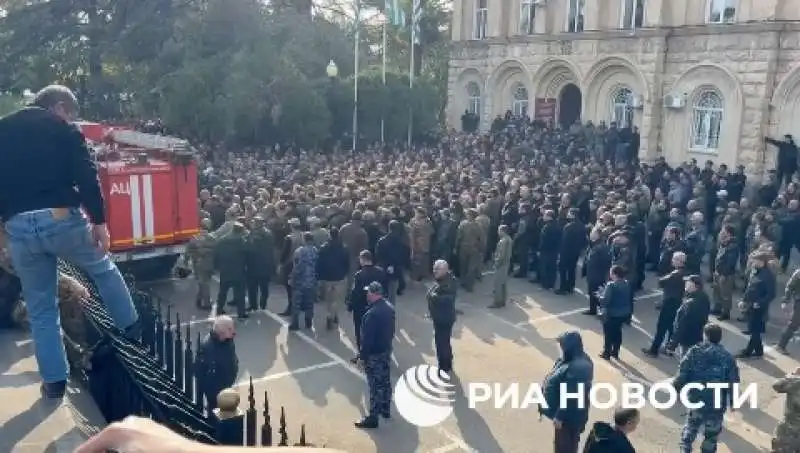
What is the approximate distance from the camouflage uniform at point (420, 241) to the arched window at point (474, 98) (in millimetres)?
21195

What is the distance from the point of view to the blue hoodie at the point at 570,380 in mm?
6293

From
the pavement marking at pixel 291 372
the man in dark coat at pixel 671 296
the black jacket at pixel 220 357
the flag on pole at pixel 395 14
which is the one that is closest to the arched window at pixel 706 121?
the flag on pole at pixel 395 14

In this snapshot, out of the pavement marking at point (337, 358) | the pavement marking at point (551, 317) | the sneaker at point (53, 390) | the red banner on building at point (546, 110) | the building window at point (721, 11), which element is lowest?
the pavement marking at point (337, 358)

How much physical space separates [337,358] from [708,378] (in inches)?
194

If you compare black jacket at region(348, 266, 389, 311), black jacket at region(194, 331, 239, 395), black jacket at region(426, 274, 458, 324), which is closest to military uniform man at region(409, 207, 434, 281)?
black jacket at region(348, 266, 389, 311)

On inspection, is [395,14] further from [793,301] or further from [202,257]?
[793,301]

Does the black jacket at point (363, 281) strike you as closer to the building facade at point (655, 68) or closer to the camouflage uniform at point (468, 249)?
the camouflage uniform at point (468, 249)

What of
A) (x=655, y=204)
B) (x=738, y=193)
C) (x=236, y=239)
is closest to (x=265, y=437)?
(x=236, y=239)

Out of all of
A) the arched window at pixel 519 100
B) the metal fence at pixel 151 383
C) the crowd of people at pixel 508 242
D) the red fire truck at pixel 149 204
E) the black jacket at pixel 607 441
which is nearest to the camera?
the metal fence at pixel 151 383

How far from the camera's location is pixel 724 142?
78.1 ft

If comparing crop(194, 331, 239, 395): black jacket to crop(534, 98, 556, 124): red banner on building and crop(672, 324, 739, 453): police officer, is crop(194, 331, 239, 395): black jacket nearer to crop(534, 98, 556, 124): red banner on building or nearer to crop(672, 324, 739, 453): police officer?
crop(672, 324, 739, 453): police officer

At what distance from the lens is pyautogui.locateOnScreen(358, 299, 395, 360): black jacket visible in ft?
24.7

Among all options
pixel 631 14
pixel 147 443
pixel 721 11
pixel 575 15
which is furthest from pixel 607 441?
pixel 575 15

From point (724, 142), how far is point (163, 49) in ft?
71.3
